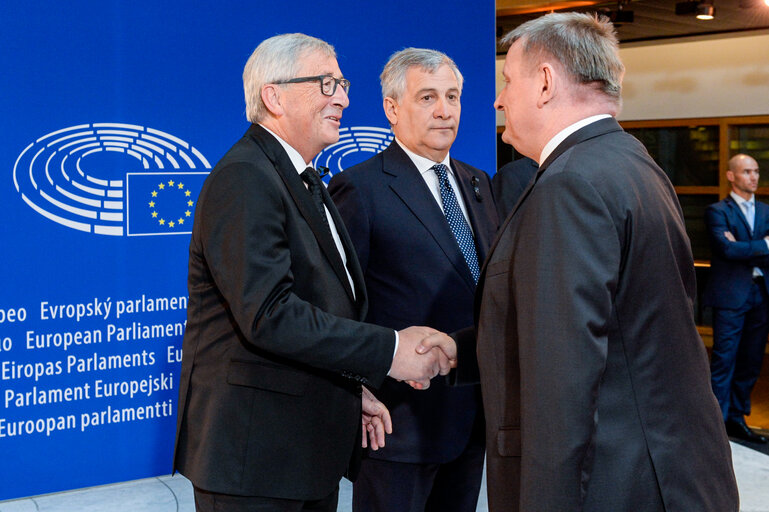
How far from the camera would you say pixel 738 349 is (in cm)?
609

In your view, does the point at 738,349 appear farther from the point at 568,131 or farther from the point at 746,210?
the point at 568,131

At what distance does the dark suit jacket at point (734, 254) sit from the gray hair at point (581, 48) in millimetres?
4611

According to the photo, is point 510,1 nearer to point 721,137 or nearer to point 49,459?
point 721,137

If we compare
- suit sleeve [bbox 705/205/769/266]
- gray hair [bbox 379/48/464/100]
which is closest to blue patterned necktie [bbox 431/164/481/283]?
gray hair [bbox 379/48/464/100]

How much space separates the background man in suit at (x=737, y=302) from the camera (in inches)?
232

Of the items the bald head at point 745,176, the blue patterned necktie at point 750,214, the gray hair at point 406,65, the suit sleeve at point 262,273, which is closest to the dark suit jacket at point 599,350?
the suit sleeve at point 262,273

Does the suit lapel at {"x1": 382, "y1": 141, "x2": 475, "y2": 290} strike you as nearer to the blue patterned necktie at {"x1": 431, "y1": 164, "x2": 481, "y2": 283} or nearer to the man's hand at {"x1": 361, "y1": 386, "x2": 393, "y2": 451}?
the blue patterned necktie at {"x1": 431, "y1": 164, "x2": 481, "y2": 283}

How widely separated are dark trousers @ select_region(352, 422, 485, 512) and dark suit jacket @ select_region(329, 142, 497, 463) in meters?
0.06

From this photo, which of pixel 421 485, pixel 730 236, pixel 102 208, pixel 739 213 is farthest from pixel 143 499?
pixel 739 213

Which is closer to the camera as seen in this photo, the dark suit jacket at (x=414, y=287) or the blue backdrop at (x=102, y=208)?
the dark suit jacket at (x=414, y=287)

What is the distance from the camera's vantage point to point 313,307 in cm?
189

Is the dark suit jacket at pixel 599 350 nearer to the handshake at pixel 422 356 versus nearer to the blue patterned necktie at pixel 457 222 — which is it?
the handshake at pixel 422 356

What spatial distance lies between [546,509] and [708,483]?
35 cm

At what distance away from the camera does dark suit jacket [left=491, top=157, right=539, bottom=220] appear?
10.0 ft
